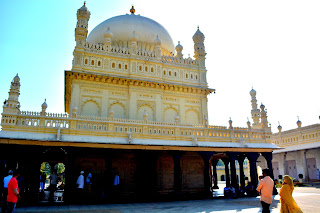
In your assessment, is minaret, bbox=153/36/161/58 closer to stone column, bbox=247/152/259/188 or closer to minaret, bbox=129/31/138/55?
minaret, bbox=129/31/138/55

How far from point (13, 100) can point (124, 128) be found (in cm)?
551

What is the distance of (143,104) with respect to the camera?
1794 centimetres

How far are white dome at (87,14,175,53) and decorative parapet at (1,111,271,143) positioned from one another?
30.9 ft

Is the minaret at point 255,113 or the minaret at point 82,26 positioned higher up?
the minaret at point 82,26

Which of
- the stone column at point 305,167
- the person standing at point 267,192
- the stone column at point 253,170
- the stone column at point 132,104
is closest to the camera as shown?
the person standing at point 267,192

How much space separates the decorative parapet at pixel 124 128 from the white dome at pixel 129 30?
371 inches

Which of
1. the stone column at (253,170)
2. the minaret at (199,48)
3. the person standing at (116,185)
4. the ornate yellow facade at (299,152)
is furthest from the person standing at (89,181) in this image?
the ornate yellow facade at (299,152)

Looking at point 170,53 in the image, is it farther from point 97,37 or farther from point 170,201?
point 170,201

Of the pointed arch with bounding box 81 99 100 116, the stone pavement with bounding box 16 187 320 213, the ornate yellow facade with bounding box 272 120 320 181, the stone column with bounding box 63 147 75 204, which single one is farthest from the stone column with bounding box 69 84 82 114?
the ornate yellow facade with bounding box 272 120 320 181

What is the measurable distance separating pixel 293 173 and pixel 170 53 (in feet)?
53.3

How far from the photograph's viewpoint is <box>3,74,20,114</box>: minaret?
11.9 m

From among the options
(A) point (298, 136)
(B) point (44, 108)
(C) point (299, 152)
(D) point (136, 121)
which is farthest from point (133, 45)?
(C) point (299, 152)

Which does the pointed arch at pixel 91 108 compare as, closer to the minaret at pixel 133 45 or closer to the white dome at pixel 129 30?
the minaret at pixel 133 45

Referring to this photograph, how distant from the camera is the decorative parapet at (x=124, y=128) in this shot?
12.1 metres
